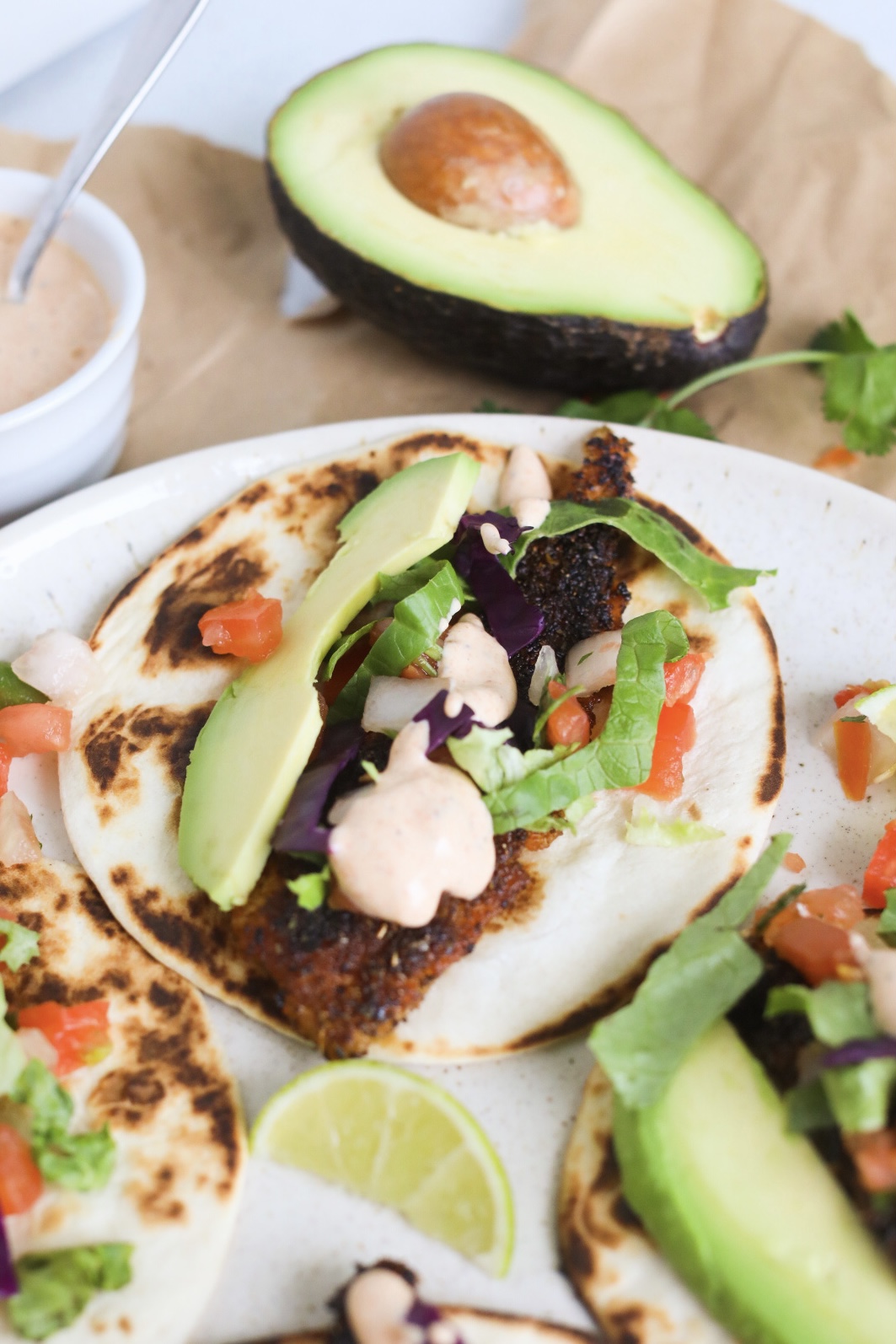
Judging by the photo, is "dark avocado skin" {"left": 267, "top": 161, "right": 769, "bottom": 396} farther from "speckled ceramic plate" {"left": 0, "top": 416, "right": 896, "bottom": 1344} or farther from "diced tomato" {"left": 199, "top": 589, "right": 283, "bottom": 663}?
"diced tomato" {"left": 199, "top": 589, "right": 283, "bottom": 663}

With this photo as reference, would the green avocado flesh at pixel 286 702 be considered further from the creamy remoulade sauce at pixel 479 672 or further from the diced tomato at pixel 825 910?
the diced tomato at pixel 825 910

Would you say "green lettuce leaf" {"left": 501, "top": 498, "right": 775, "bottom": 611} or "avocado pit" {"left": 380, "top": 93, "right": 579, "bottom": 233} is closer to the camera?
"green lettuce leaf" {"left": 501, "top": 498, "right": 775, "bottom": 611}

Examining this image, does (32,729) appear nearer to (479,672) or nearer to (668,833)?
(479,672)

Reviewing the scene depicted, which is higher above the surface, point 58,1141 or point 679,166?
point 679,166

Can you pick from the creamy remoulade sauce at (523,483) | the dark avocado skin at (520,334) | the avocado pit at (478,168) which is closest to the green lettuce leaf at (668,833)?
A: the creamy remoulade sauce at (523,483)

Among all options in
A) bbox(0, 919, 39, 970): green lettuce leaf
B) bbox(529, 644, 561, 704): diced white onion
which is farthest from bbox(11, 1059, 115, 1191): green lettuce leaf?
bbox(529, 644, 561, 704): diced white onion

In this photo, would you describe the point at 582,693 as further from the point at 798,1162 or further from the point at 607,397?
the point at 607,397

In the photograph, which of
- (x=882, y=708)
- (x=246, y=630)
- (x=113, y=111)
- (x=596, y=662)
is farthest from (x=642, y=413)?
(x=113, y=111)
